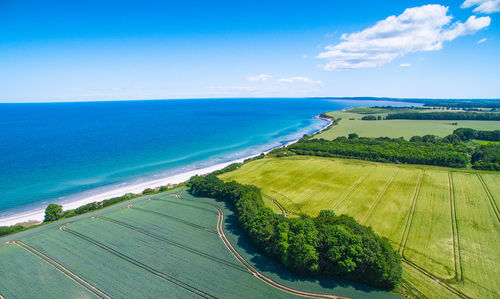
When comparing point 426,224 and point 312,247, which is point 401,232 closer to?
point 426,224

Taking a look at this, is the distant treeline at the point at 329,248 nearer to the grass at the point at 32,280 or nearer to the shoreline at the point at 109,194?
the grass at the point at 32,280

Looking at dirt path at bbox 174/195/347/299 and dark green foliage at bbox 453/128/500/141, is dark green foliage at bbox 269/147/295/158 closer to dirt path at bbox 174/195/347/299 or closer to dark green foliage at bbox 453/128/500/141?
dirt path at bbox 174/195/347/299

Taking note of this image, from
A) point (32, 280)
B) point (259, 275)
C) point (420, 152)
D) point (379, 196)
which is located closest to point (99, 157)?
point (32, 280)

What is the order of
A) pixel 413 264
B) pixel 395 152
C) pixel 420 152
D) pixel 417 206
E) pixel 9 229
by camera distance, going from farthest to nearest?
1. pixel 395 152
2. pixel 420 152
3. pixel 417 206
4. pixel 9 229
5. pixel 413 264

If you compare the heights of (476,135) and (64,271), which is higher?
(476,135)

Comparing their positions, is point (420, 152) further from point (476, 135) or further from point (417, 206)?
point (476, 135)

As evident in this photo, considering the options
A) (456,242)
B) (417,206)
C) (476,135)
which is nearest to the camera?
(456,242)

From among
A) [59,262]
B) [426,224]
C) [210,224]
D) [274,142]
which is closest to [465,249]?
[426,224]
